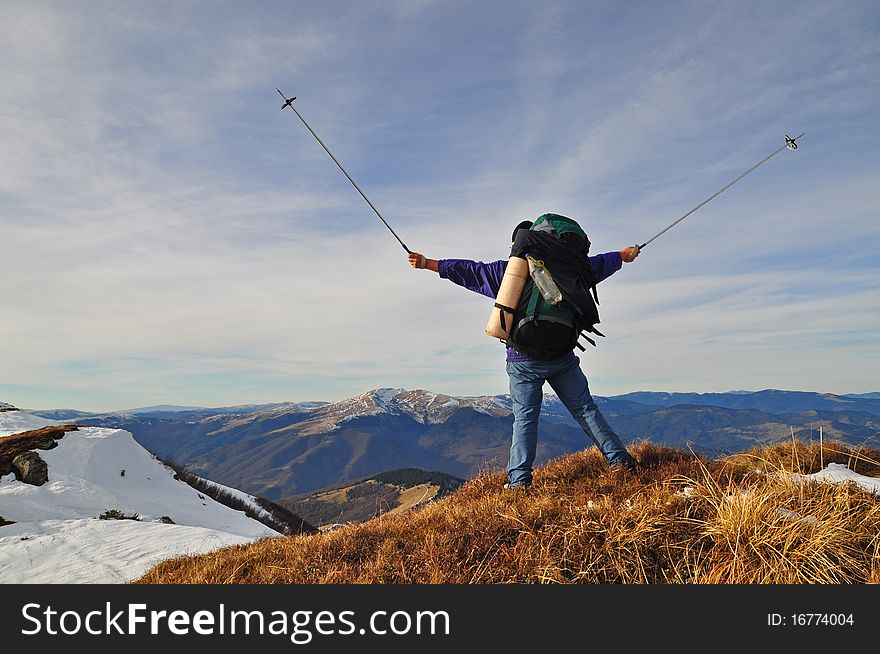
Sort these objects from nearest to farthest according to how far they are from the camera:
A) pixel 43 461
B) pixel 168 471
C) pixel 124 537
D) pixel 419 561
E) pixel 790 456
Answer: pixel 419 561
pixel 790 456
pixel 124 537
pixel 43 461
pixel 168 471

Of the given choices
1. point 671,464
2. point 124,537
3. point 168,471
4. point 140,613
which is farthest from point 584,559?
point 168,471

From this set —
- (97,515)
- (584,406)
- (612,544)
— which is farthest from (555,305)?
(97,515)

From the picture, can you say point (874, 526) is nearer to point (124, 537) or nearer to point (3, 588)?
point (3, 588)

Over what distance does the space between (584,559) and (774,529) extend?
1.56 metres

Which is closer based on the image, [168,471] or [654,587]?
[654,587]

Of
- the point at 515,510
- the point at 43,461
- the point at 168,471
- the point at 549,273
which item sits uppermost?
the point at 549,273

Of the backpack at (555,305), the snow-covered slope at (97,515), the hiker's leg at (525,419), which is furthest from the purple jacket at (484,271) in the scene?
the snow-covered slope at (97,515)

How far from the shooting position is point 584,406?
6574 millimetres

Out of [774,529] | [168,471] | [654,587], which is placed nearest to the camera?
[654,587]

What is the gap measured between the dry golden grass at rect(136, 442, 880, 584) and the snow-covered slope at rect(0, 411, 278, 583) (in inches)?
123

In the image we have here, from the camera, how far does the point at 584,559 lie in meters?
4.02

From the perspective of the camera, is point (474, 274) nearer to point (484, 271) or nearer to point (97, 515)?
point (484, 271)

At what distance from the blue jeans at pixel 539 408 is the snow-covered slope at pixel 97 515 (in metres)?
5.31

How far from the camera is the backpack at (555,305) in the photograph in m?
6.06
